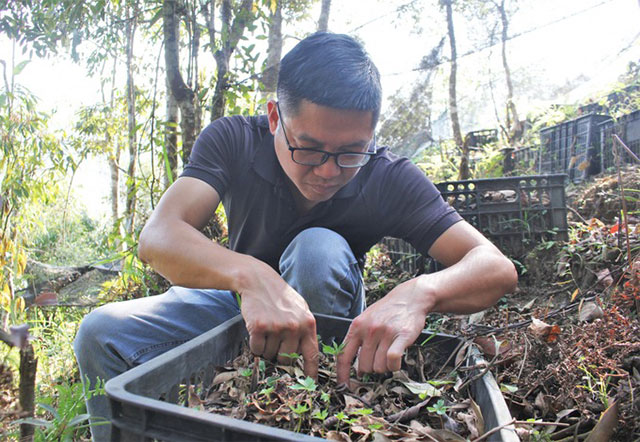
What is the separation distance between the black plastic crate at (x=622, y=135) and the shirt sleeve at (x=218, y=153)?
346 centimetres

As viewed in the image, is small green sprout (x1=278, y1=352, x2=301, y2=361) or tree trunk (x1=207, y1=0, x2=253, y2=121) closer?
small green sprout (x1=278, y1=352, x2=301, y2=361)

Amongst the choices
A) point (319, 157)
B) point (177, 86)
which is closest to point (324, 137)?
point (319, 157)

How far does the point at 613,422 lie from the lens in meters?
1.14

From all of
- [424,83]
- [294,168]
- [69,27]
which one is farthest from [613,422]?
[424,83]

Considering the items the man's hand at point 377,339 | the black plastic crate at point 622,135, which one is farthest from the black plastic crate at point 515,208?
the man's hand at point 377,339

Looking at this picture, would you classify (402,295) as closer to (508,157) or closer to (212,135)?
(212,135)

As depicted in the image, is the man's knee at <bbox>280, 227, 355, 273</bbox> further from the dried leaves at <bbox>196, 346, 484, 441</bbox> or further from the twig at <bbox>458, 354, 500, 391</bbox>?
the twig at <bbox>458, 354, 500, 391</bbox>

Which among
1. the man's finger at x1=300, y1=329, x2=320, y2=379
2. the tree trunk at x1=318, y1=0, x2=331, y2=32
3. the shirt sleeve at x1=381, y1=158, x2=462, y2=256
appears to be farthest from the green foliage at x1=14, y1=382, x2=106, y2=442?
the tree trunk at x1=318, y1=0, x2=331, y2=32

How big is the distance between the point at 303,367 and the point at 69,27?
295 cm

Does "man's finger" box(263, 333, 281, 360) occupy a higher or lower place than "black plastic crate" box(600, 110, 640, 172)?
lower

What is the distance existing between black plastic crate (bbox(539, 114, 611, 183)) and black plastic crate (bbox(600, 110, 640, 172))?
10 cm

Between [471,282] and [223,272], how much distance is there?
850 mm

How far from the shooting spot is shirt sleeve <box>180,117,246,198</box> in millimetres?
1903

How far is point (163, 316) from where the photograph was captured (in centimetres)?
184
